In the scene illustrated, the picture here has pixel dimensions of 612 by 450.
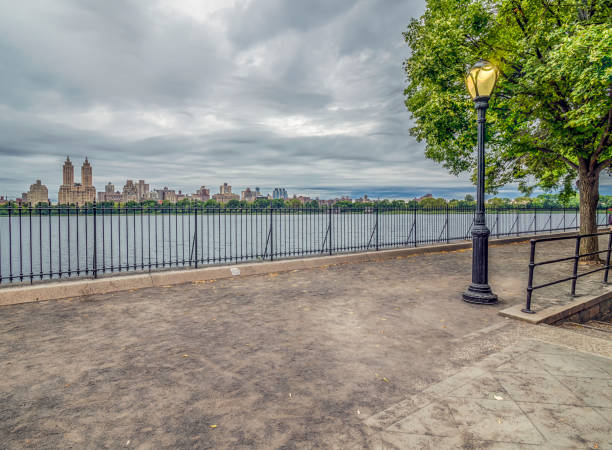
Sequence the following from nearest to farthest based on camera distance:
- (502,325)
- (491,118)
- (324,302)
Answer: (502,325), (324,302), (491,118)

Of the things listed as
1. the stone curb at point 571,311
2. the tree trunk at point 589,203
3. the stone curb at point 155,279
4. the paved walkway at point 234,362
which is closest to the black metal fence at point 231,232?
the stone curb at point 155,279

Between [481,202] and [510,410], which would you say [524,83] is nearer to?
[481,202]

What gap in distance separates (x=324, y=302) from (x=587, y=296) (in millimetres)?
5551

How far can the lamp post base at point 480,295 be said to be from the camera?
6.63m

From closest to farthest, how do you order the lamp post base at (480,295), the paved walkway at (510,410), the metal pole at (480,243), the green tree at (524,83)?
the paved walkway at (510,410) → the lamp post base at (480,295) → the metal pole at (480,243) → the green tree at (524,83)

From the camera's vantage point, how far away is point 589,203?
11891mm

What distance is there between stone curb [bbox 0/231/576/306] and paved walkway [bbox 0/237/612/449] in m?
0.33

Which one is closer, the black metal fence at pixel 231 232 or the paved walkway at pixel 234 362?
the paved walkway at pixel 234 362

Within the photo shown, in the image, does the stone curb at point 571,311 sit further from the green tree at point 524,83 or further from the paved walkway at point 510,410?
the green tree at point 524,83

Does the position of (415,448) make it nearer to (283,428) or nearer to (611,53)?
(283,428)

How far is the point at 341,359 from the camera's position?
4.15 metres

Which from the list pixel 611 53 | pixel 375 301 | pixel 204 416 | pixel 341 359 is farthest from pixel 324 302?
pixel 611 53

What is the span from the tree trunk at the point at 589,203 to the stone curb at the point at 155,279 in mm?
6866

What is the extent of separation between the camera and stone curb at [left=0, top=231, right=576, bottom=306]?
264 inches
